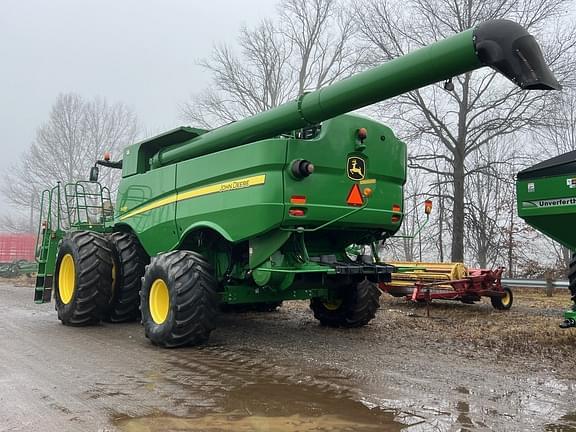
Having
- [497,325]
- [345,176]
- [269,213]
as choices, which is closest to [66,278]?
[269,213]

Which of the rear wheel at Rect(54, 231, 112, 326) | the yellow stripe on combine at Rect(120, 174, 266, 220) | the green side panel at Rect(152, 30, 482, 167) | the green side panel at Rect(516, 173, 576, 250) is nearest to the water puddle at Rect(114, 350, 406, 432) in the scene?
the yellow stripe on combine at Rect(120, 174, 266, 220)

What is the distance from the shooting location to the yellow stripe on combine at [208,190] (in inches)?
237

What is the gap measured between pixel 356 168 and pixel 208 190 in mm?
1794

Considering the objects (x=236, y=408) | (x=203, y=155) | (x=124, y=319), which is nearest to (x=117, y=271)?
(x=124, y=319)

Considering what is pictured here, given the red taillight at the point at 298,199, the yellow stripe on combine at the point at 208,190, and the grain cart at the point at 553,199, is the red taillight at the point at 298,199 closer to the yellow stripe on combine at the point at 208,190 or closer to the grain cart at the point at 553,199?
the yellow stripe on combine at the point at 208,190

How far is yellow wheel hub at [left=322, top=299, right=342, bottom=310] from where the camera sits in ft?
26.4

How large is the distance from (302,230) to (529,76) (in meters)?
2.78

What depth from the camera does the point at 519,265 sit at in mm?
20172

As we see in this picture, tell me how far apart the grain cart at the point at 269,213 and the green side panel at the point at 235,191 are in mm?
12

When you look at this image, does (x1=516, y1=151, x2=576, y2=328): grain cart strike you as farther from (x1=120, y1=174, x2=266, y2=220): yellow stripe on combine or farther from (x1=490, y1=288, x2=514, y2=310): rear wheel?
(x1=490, y1=288, x2=514, y2=310): rear wheel

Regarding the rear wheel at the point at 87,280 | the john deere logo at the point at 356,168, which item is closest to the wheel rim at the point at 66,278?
the rear wheel at the point at 87,280

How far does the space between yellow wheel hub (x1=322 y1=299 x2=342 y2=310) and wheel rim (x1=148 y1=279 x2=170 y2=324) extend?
2.55m

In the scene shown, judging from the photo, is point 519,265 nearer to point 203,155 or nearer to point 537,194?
point 537,194

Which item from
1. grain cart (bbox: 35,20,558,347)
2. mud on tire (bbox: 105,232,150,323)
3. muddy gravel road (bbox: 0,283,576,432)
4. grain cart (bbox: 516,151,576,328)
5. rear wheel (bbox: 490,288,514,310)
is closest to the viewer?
muddy gravel road (bbox: 0,283,576,432)
